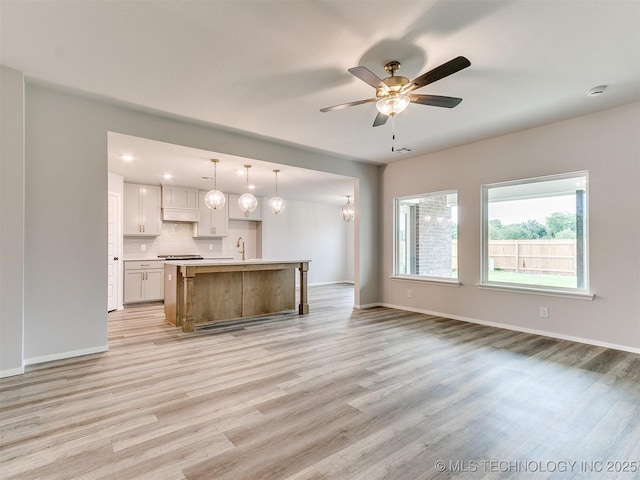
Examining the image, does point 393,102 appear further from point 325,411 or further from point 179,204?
point 179,204

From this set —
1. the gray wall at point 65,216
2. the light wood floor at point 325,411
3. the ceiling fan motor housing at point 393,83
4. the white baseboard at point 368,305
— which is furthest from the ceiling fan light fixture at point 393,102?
the white baseboard at point 368,305

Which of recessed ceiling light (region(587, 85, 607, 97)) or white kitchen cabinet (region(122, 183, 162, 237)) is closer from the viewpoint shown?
recessed ceiling light (region(587, 85, 607, 97))

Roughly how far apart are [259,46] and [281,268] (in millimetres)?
3445

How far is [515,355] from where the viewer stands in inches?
132

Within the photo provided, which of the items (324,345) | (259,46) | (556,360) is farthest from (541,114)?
(324,345)

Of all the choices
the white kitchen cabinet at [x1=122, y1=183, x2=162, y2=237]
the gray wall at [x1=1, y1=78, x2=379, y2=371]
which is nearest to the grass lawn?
the gray wall at [x1=1, y1=78, x2=379, y2=371]

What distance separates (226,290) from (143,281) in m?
2.76

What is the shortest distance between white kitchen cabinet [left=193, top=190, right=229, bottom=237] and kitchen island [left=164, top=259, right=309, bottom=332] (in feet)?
8.40

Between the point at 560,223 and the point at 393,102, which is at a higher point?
the point at 393,102

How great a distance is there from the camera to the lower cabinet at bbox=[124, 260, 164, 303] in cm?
622

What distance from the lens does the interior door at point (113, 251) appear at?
220 inches

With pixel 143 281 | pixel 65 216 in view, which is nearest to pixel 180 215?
pixel 143 281

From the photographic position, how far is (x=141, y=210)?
6586 mm

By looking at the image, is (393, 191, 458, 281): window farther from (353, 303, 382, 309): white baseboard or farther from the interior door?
the interior door
